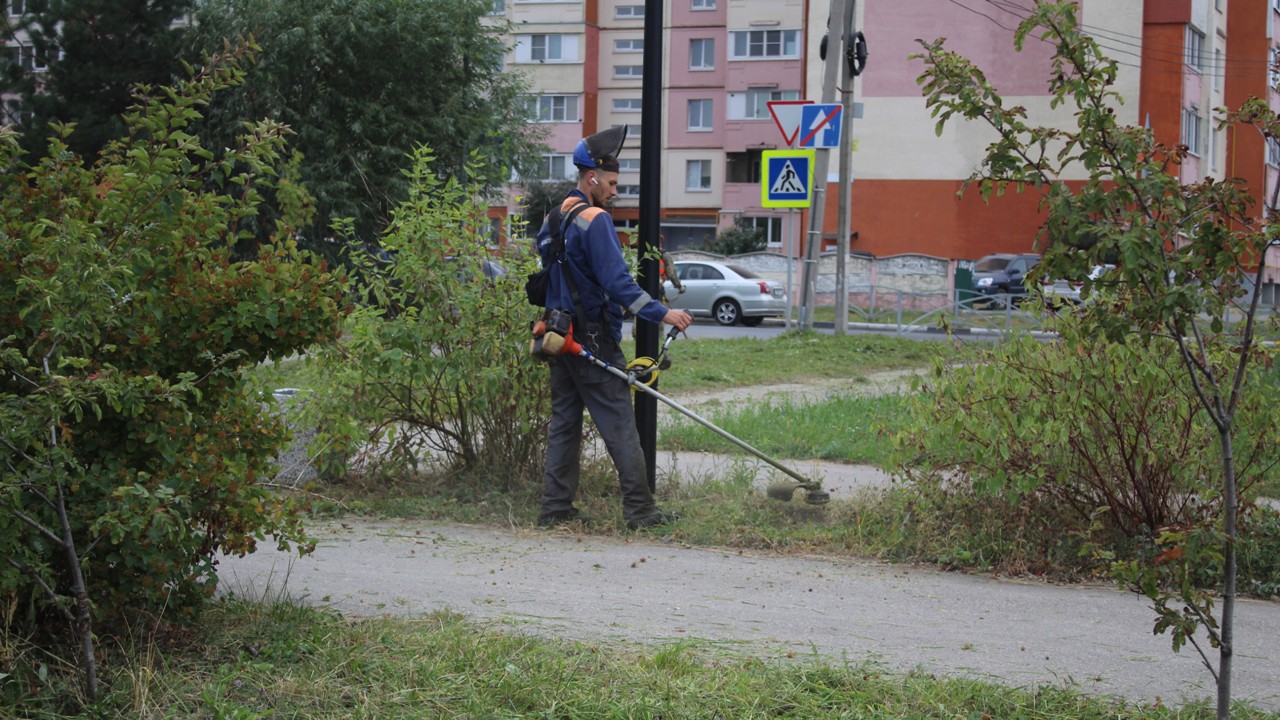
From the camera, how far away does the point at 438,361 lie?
724cm

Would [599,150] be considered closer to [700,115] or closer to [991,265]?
[991,265]

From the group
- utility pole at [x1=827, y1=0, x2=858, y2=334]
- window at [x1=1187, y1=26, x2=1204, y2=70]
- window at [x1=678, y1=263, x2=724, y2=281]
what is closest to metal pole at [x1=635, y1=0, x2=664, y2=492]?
utility pole at [x1=827, y1=0, x2=858, y2=334]

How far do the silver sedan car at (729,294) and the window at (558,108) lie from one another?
3336cm

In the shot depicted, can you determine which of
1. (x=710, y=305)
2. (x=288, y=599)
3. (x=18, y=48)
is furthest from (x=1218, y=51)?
(x=288, y=599)

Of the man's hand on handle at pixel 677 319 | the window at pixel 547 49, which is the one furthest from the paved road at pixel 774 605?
the window at pixel 547 49

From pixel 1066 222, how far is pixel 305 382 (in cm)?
494

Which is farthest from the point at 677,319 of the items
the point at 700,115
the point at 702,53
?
the point at 702,53

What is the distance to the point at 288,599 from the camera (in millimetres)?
4777

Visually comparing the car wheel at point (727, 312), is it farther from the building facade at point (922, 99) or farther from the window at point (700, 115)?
the window at point (700, 115)

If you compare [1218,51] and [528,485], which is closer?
[528,485]

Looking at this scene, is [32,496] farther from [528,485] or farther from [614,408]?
[528,485]

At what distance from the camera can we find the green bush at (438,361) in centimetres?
720

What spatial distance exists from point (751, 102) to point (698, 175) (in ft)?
14.1

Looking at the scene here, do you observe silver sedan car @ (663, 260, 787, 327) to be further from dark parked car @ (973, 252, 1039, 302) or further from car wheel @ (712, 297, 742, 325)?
dark parked car @ (973, 252, 1039, 302)
